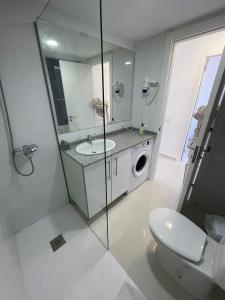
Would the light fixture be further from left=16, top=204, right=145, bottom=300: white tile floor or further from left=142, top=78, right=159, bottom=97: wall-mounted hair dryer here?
left=16, top=204, right=145, bottom=300: white tile floor

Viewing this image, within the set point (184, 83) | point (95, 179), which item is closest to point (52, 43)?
point (95, 179)

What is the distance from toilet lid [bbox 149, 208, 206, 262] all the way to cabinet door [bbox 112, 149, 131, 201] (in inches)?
26.2

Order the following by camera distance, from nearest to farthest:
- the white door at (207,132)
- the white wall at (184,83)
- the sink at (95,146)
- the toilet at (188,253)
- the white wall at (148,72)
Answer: the toilet at (188,253)
the white door at (207,132)
the sink at (95,146)
the white wall at (148,72)
the white wall at (184,83)

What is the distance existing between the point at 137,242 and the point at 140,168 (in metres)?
1.07

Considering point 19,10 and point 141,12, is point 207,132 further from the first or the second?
point 19,10

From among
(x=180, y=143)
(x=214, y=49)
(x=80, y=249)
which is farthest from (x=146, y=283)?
(x=214, y=49)

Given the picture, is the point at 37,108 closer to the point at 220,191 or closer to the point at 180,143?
the point at 220,191

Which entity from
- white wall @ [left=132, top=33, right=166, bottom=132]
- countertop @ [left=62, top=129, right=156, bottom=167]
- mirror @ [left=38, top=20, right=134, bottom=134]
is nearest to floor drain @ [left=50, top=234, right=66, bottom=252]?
countertop @ [left=62, top=129, right=156, bottom=167]

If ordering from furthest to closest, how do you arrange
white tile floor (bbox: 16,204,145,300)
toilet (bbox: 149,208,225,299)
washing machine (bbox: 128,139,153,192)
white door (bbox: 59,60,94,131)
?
washing machine (bbox: 128,139,153,192) → white door (bbox: 59,60,94,131) → white tile floor (bbox: 16,204,145,300) → toilet (bbox: 149,208,225,299)

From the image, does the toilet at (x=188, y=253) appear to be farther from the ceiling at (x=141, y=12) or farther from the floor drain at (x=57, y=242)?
the ceiling at (x=141, y=12)

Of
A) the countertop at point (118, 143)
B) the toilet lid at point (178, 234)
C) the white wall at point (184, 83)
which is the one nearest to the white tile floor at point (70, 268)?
the toilet lid at point (178, 234)

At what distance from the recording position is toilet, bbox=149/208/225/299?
908 millimetres

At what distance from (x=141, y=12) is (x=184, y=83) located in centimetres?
201

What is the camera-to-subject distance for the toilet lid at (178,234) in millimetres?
982
